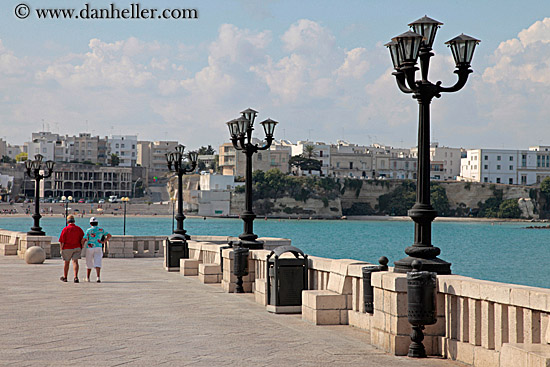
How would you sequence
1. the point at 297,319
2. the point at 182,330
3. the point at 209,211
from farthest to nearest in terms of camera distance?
the point at 209,211
the point at 297,319
the point at 182,330

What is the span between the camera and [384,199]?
175m

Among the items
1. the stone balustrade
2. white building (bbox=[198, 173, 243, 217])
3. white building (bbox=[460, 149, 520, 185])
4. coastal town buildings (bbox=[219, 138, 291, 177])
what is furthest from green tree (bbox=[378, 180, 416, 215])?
the stone balustrade

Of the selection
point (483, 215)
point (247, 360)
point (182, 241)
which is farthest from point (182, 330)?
point (483, 215)

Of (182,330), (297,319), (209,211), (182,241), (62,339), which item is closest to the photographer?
(62,339)

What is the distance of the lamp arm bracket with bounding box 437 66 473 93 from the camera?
366 inches

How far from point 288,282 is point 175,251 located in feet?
34.5

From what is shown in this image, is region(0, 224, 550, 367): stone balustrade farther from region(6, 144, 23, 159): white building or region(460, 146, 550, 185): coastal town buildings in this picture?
region(6, 144, 23, 159): white building

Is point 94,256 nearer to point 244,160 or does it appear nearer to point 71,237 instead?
point 71,237

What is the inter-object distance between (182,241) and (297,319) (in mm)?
11277

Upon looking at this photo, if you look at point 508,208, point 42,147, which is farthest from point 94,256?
point 42,147

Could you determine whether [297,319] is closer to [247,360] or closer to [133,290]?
[247,360]

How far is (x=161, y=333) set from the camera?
398 inches

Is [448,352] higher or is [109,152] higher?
[109,152]

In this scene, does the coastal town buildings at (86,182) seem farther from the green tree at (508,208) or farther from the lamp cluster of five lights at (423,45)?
the lamp cluster of five lights at (423,45)
